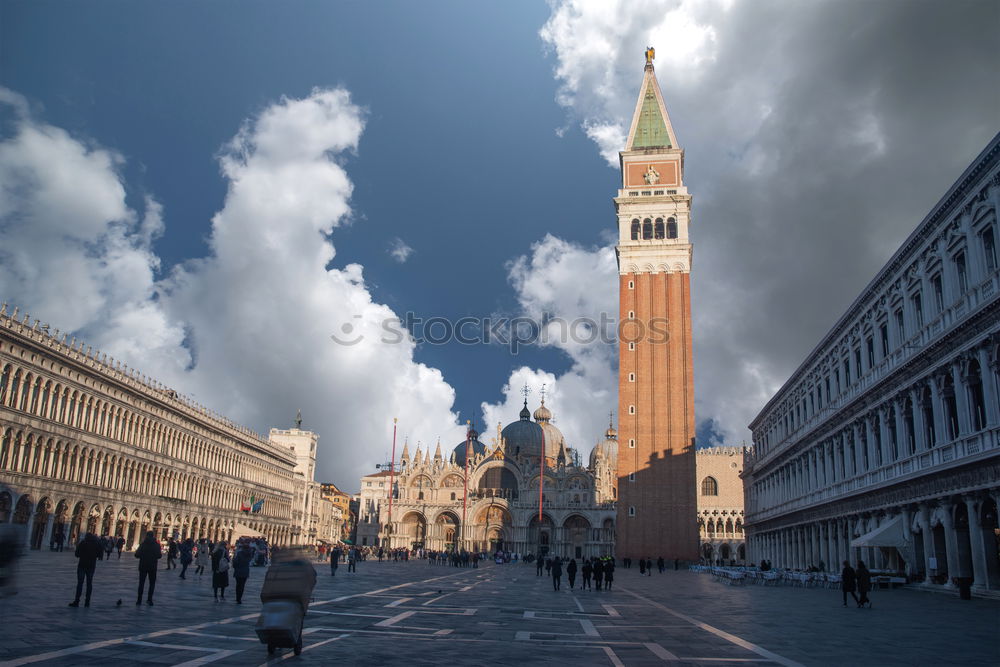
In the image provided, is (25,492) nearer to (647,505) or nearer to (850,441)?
(850,441)

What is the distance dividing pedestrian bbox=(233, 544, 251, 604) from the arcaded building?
84074 mm

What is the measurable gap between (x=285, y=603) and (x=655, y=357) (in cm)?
6379

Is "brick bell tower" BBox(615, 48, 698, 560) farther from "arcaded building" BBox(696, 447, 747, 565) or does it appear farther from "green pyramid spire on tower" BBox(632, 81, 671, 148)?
"arcaded building" BBox(696, 447, 747, 565)

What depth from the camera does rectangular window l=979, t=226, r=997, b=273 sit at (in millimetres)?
23327

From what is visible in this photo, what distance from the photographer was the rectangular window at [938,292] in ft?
89.4

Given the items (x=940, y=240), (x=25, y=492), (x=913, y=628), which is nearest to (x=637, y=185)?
(x=940, y=240)

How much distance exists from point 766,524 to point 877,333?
2890cm

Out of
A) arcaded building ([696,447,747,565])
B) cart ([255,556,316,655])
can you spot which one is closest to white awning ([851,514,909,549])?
cart ([255,556,316,655])

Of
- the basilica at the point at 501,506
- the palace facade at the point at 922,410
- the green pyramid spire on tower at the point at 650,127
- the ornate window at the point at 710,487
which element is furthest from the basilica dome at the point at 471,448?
the palace facade at the point at 922,410

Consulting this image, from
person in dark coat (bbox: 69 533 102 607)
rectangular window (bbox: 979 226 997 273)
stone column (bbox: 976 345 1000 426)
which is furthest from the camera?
rectangular window (bbox: 979 226 997 273)

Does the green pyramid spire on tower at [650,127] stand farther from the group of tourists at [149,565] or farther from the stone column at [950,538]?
the group of tourists at [149,565]

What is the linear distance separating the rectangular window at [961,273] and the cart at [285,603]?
77.8 feet

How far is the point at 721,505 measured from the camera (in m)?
97.9

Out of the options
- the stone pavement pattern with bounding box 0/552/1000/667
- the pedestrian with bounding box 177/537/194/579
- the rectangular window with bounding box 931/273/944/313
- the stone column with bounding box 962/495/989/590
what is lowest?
the stone pavement pattern with bounding box 0/552/1000/667
